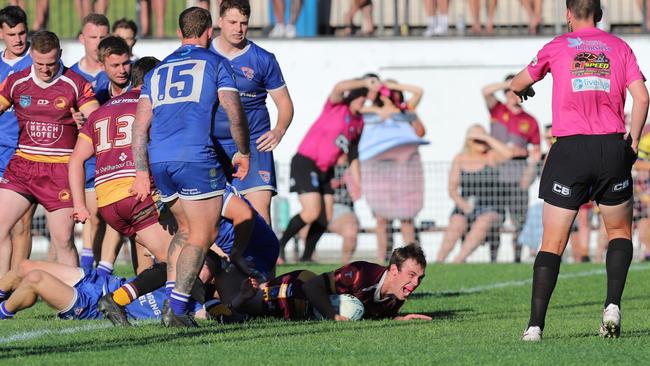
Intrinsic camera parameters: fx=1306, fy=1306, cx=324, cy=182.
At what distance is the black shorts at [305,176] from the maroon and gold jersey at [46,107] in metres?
6.16

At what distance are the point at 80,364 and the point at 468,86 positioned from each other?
15483mm

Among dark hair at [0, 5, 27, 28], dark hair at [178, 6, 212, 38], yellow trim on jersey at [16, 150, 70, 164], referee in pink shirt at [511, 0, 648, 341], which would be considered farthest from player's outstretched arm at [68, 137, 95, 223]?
referee in pink shirt at [511, 0, 648, 341]

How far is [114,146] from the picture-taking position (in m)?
9.33

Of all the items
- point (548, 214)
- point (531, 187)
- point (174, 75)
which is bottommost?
point (531, 187)

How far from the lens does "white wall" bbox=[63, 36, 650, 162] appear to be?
69.3ft

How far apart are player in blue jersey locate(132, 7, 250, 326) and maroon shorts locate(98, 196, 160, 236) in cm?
99

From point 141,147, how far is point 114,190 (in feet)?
3.85

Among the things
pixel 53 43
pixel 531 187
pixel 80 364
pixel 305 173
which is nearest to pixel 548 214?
pixel 80 364

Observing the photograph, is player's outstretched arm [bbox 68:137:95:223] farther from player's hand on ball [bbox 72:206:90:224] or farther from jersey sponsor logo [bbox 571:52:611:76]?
jersey sponsor logo [bbox 571:52:611:76]

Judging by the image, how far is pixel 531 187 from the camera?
1912 centimetres

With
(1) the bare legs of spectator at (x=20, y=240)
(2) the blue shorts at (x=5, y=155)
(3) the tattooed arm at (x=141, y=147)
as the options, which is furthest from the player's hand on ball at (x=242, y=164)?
(1) the bare legs of spectator at (x=20, y=240)

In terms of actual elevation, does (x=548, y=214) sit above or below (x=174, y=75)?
below

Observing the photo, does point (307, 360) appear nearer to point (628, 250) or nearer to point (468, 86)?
point (628, 250)

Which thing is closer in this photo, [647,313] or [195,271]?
[195,271]
